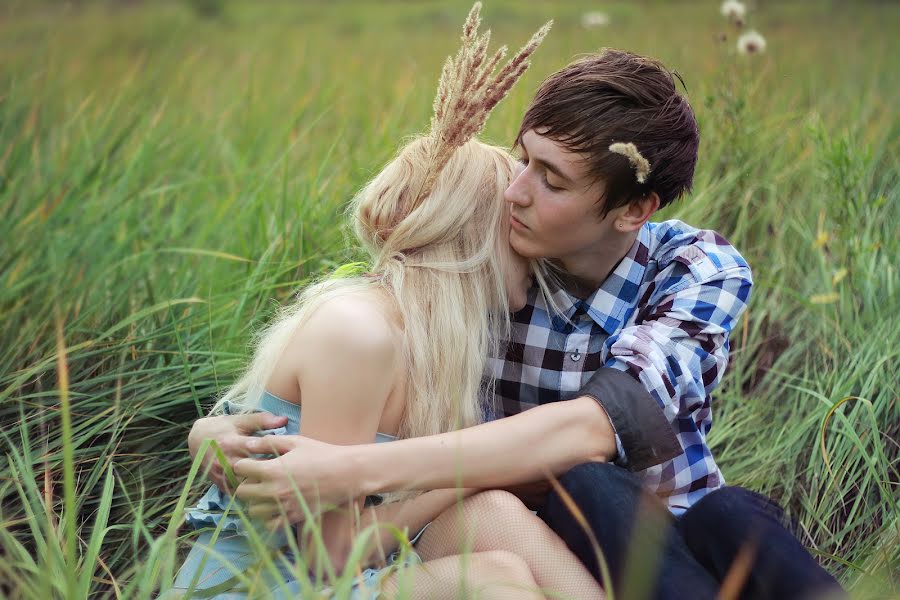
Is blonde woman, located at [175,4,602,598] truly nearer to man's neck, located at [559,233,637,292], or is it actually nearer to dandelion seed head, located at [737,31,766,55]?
man's neck, located at [559,233,637,292]

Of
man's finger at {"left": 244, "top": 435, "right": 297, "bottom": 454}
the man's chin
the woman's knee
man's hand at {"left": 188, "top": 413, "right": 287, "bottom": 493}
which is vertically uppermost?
the man's chin

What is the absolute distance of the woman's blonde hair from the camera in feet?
6.04

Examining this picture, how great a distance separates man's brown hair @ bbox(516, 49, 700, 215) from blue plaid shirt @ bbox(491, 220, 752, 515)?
192mm

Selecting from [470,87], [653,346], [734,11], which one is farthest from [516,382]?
[734,11]

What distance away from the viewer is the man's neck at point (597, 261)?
2.13 metres

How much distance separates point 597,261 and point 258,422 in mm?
885

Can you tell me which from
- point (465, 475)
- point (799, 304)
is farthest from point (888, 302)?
point (465, 475)

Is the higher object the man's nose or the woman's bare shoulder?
the man's nose

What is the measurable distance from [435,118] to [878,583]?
117 centimetres

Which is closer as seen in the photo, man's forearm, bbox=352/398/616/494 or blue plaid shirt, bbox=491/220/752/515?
man's forearm, bbox=352/398/616/494

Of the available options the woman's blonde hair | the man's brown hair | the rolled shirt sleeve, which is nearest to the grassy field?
the rolled shirt sleeve

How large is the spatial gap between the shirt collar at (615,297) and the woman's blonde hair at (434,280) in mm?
208

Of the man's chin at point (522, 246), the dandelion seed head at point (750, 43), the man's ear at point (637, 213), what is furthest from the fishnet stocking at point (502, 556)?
the dandelion seed head at point (750, 43)

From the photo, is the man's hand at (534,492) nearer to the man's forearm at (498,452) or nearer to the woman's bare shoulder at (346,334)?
the man's forearm at (498,452)
